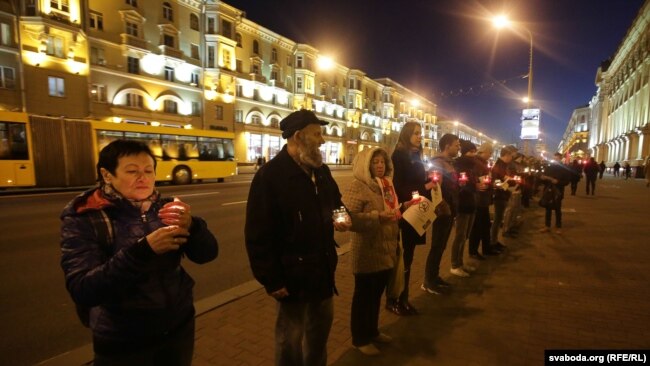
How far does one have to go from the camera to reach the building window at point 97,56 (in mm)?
29719

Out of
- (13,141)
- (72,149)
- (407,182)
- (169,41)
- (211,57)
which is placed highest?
(169,41)

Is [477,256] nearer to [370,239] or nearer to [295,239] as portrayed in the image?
[370,239]

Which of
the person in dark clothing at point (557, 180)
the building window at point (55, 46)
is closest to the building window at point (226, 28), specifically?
the building window at point (55, 46)

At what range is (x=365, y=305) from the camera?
341 centimetres

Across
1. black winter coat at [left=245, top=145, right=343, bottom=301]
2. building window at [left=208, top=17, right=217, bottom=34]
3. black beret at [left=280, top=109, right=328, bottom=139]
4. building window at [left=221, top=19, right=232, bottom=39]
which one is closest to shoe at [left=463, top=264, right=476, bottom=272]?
black winter coat at [left=245, top=145, right=343, bottom=301]

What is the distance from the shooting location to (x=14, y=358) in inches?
130

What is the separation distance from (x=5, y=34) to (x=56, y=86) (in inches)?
166

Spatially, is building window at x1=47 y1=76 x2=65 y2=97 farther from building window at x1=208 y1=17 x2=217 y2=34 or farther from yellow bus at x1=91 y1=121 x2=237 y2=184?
building window at x1=208 y1=17 x2=217 y2=34

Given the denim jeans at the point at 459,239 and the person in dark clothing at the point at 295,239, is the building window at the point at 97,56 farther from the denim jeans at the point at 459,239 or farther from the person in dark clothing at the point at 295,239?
the person in dark clothing at the point at 295,239

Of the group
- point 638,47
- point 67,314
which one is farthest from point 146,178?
point 638,47

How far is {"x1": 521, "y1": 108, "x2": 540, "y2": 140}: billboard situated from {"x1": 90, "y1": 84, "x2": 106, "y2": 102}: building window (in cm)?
3189

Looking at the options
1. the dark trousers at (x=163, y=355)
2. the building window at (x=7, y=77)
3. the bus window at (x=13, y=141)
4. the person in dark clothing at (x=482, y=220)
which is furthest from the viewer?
the building window at (x=7, y=77)

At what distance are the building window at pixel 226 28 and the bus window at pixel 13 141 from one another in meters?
28.5

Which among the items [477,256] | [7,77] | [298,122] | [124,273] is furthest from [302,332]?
[7,77]
